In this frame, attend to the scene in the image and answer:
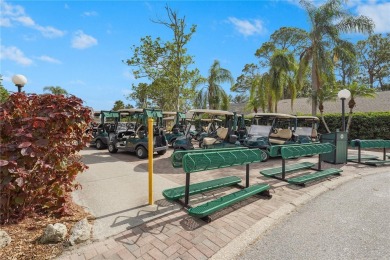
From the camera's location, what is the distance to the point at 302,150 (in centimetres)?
621

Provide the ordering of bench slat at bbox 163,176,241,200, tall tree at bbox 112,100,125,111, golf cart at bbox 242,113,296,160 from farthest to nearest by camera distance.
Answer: tall tree at bbox 112,100,125,111
golf cart at bbox 242,113,296,160
bench slat at bbox 163,176,241,200

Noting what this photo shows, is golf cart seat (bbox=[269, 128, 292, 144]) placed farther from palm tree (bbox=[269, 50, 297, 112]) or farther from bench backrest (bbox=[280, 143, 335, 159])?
palm tree (bbox=[269, 50, 297, 112])

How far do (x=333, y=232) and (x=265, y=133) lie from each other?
6424 millimetres

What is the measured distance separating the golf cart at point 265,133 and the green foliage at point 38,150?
700 centimetres

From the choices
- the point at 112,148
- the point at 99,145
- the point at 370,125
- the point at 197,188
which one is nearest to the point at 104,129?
the point at 99,145

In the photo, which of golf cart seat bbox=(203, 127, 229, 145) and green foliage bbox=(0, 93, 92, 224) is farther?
golf cart seat bbox=(203, 127, 229, 145)

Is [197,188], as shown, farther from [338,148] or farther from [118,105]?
[118,105]

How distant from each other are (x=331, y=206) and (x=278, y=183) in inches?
55.1

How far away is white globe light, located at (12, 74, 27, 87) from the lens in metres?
8.09

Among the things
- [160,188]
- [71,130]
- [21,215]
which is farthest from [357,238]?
[21,215]

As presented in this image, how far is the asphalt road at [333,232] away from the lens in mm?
2930

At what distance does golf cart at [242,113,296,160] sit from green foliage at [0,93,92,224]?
23.0 feet

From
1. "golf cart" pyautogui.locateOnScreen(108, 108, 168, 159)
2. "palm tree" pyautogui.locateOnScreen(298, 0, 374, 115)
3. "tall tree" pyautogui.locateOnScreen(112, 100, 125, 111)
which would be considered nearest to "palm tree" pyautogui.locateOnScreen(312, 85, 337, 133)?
"palm tree" pyautogui.locateOnScreen(298, 0, 374, 115)

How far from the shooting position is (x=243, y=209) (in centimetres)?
414
